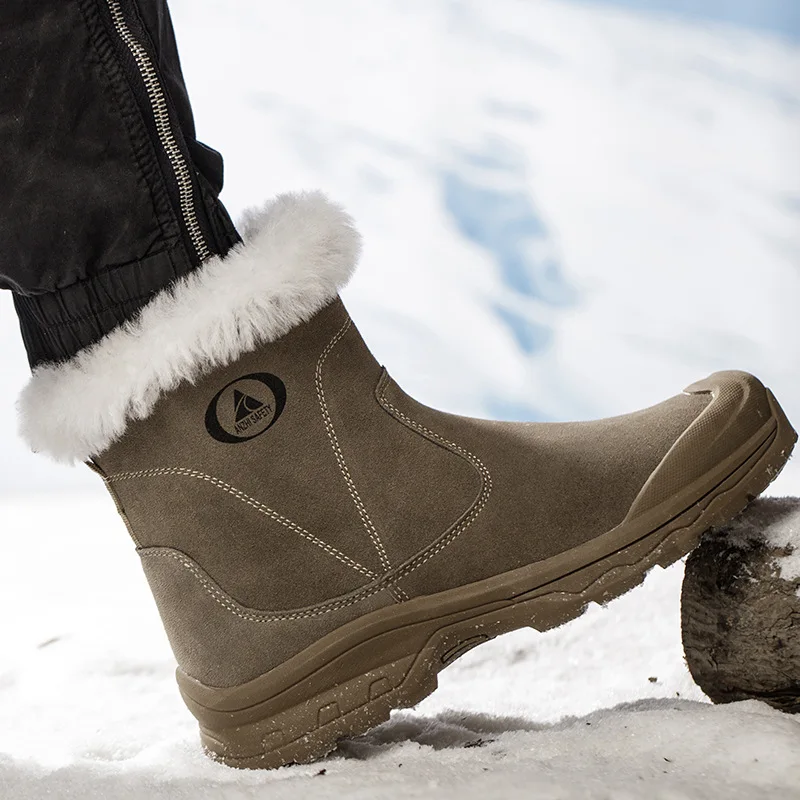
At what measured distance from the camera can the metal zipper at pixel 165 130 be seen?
92cm

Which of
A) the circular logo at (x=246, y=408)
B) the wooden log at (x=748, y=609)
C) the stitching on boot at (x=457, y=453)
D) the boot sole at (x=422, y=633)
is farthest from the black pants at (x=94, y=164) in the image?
the wooden log at (x=748, y=609)

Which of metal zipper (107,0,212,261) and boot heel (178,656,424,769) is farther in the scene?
boot heel (178,656,424,769)

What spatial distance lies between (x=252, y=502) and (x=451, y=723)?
41 cm

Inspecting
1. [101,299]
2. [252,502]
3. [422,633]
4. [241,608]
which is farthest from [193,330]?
[422,633]

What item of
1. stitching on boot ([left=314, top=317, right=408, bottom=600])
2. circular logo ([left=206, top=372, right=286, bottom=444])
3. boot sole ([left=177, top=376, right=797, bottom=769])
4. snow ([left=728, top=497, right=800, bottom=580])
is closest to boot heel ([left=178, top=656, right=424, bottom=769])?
boot sole ([left=177, top=376, right=797, bottom=769])

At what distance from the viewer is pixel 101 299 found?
99 centimetres

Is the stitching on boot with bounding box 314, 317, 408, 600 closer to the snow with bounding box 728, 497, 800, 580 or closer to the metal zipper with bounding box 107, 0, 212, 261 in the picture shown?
the metal zipper with bounding box 107, 0, 212, 261

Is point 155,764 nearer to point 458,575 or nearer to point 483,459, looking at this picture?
point 458,575

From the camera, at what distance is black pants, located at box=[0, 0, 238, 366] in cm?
90

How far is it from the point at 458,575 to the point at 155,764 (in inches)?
16.7

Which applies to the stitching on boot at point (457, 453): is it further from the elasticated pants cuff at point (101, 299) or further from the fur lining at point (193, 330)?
the elasticated pants cuff at point (101, 299)

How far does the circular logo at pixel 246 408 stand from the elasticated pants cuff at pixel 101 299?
13 cm

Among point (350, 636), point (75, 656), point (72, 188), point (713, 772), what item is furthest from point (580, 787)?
point (75, 656)

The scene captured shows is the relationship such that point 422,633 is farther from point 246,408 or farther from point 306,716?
point 246,408
